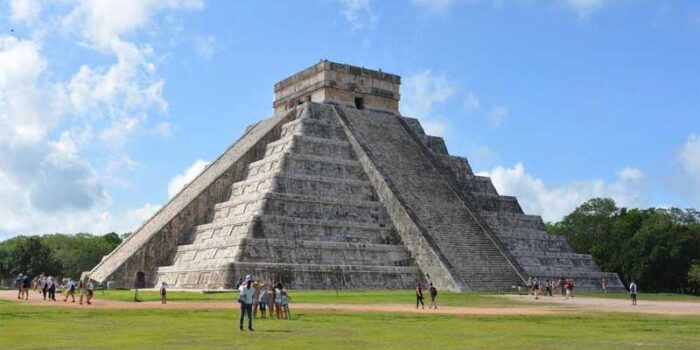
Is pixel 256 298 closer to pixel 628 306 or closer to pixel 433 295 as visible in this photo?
pixel 433 295

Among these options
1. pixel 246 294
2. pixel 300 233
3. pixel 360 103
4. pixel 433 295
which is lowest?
pixel 246 294

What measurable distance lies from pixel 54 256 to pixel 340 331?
6022cm

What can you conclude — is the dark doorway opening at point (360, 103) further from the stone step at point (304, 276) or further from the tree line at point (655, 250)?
the tree line at point (655, 250)

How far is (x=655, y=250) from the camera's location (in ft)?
174

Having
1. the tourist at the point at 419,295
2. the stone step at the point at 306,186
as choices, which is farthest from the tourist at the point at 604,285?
the tourist at the point at 419,295

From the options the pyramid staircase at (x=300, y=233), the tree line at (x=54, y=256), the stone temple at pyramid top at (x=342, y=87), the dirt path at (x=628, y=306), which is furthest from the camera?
the tree line at (x=54, y=256)

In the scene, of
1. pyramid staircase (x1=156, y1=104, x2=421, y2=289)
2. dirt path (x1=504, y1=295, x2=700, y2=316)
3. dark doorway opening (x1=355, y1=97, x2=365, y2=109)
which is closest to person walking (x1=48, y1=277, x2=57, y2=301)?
pyramid staircase (x1=156, y1=104, x2=421, y2=289)

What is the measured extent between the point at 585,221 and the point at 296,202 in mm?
35238

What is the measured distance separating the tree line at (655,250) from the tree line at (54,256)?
42.4 metres

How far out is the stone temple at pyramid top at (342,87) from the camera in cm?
4362

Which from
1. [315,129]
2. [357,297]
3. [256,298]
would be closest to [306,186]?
[315,129]

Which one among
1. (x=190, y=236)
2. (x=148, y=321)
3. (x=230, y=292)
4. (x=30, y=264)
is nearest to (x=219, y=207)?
(x=190, y=236)

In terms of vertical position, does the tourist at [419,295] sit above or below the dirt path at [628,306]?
above

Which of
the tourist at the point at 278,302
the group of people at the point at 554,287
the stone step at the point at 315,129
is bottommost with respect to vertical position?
the tourist at the point at 278,302
